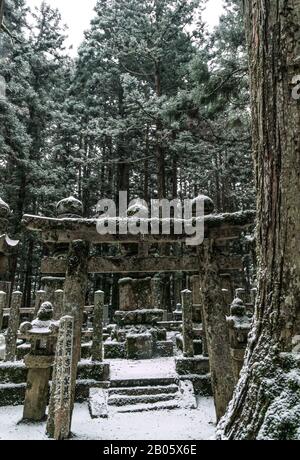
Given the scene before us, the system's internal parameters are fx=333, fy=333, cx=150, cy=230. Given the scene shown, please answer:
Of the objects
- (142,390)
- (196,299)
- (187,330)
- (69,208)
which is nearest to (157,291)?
(196,299)

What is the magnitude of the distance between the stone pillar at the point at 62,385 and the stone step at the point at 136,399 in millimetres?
2186

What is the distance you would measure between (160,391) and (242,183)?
15.6 metres

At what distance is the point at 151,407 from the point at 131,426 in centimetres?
90

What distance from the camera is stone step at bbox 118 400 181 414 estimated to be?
6531 millimetres

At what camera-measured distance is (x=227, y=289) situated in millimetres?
10680

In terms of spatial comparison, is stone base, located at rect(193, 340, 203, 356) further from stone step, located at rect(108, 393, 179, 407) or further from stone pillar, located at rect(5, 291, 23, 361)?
stone pillar, located at rect(5, 291, 23, 361)

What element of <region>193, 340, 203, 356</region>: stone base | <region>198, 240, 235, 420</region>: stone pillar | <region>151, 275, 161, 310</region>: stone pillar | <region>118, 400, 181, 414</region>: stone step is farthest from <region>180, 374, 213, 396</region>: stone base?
<region>151, 275, 161, 310</region>: stone pillar

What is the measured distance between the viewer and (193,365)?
7750 millimetres

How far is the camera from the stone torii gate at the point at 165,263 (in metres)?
5.16

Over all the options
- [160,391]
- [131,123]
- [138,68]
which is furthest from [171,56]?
[160,391]

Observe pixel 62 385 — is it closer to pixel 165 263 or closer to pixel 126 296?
pixel 165 263

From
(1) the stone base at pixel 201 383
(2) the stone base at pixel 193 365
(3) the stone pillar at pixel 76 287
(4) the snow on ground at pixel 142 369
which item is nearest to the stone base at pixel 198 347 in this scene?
(4) the snow on ground at pixel 142 369

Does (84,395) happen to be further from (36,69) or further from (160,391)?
(36,69)
